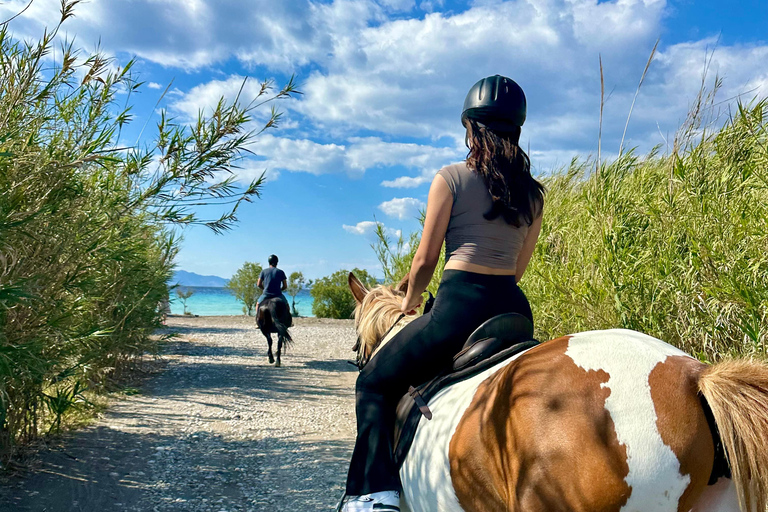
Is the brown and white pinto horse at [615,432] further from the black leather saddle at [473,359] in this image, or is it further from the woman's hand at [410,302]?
the woman's hand at [410,302]

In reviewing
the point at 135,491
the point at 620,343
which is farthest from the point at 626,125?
the point at 135,491

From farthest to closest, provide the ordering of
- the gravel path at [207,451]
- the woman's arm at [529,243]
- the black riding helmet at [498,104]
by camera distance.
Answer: the gravel path at [207,451] → the woman's arm at [529,243] → the black riding helmet at [498,104]

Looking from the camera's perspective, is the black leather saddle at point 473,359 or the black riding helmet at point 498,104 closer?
the black leather saddle at point 473,359

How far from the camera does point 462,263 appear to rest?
2.23 meters

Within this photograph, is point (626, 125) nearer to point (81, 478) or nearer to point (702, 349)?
point (702, 349)

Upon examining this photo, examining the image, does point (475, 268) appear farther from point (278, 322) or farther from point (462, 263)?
point (278, 322)

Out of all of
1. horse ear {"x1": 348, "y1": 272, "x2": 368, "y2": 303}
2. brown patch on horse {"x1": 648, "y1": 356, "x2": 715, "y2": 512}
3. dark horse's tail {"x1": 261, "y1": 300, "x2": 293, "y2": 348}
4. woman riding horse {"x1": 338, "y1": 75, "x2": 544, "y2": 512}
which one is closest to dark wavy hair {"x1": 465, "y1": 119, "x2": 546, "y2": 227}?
woman riding horse {"x1": 338, "y1": 75, "x2": 544, "y2": 512}

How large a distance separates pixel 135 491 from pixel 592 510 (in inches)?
165

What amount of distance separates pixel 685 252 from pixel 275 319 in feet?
30.1

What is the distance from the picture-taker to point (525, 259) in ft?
8.65

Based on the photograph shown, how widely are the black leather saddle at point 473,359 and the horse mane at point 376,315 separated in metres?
0.74

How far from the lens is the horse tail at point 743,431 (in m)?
1.38

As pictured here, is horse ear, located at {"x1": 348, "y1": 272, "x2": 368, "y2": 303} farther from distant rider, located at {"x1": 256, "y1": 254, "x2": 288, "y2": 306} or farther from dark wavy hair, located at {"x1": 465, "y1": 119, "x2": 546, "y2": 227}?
distant rider, located at {"x1": 256, "y1": 254, "x2": 288, "y2": 306}

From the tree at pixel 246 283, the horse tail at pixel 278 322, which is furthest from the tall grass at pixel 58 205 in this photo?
the tree at pixel 246 283
